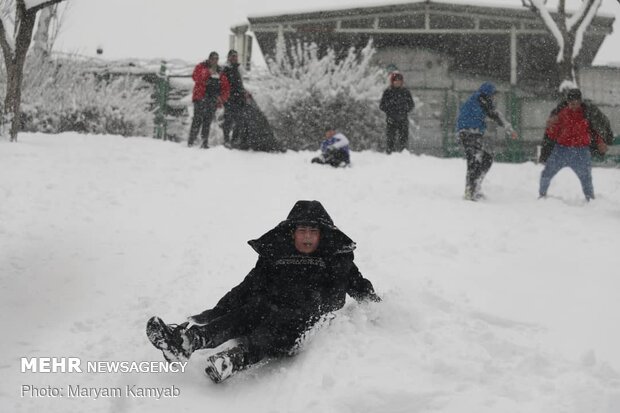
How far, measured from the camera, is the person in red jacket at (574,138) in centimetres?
793

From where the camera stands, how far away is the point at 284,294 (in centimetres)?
360

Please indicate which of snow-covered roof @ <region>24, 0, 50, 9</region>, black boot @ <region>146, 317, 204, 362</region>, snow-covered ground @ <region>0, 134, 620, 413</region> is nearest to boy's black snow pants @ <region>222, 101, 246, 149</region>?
snow-covered ground @ <region>0, 134, 620, 413</region>

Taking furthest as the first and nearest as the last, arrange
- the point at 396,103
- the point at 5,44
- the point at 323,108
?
1. the point at 323,108
2. the point at 396,103
3. the point at 5,44

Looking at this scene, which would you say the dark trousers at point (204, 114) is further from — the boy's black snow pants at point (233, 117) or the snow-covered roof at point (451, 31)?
the snow-covered roof at point (451, 31)

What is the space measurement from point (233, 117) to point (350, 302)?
26.0ft

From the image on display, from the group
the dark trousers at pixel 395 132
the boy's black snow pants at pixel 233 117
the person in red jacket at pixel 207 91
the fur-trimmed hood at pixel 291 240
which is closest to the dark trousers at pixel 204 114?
the person in red jacket at pixel 207 91

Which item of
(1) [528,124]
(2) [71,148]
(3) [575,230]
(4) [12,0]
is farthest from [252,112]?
(1) [528,124]

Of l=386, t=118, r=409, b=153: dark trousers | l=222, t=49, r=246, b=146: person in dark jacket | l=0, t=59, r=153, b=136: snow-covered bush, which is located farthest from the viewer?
l=0, t=59, r=153, b=136: snow-covered bush

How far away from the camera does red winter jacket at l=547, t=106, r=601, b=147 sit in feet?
26.0

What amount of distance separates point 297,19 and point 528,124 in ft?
26.1

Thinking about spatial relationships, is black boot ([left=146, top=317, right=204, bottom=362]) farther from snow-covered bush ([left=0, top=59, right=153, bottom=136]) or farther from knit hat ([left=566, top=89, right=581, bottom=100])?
snow-covered bush ([left=0, top=59, right=153, bottom=136])

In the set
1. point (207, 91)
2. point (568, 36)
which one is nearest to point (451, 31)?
point (568, 36)

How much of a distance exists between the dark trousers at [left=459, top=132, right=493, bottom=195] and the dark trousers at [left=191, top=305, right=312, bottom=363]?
5246 millimetres

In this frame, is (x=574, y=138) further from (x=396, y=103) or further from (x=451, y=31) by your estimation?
(x=451, y=31)
